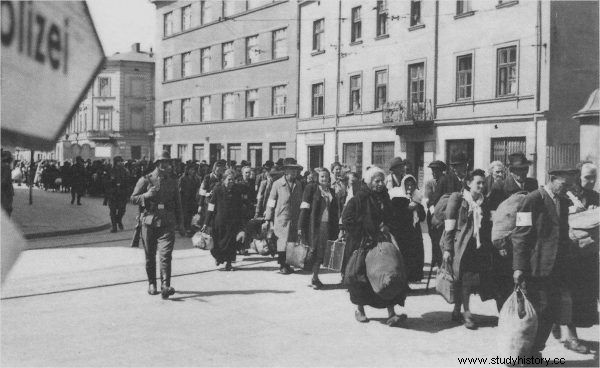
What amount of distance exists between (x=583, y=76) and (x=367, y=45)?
34.2ft

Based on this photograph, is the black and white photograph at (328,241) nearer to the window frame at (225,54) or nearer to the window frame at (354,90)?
the window frame at (354,90)

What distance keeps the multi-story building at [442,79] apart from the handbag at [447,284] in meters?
16.2

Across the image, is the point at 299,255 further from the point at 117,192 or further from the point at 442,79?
the point at 442,79

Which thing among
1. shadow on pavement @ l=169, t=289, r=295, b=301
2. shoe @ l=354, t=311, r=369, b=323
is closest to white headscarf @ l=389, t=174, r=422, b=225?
shadow on pavement @ l=169, t=289, r=295, b=301

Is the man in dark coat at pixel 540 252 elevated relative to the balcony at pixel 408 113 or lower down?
lower down

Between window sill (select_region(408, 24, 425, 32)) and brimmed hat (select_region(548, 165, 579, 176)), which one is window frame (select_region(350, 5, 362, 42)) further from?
brimmed hat (select_region(548, 165, 579, 176))

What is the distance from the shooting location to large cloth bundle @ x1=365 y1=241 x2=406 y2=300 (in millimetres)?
6859

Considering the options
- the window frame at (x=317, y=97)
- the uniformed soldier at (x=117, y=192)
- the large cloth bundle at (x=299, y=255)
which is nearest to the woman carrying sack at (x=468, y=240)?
the large cloth bundle at (x=299, y=255)

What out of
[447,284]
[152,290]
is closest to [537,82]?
[447,284]

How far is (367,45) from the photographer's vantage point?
30.1 meters

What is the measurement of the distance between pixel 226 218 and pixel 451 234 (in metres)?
5.17

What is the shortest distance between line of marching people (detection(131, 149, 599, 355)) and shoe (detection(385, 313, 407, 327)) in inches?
0.5

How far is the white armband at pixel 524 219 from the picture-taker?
222 inches

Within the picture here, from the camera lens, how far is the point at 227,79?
1567 inches
